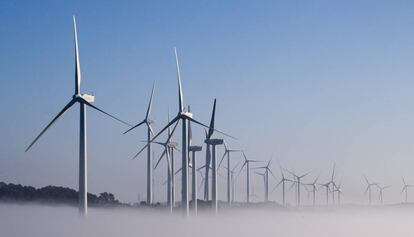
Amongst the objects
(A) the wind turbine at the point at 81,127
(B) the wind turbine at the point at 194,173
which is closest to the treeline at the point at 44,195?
(B) the wind turbine at the point at 194,173

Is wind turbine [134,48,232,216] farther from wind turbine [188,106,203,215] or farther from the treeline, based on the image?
the treeline

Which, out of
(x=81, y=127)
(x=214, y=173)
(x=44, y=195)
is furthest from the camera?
(x=44, y=195)

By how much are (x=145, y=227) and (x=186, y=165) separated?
17.4 metres

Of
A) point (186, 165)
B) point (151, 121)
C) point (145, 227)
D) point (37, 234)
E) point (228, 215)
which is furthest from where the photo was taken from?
point (228, 215)

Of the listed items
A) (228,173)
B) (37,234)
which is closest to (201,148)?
(228,173)

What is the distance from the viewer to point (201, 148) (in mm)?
128500

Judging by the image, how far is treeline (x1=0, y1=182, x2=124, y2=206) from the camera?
7008 inches

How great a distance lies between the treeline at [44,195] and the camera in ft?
584

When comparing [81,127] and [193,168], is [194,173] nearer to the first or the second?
[193,168]

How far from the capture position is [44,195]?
18400cm

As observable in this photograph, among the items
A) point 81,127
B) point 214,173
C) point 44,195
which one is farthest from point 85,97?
point 44,195

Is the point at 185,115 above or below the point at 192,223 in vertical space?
above

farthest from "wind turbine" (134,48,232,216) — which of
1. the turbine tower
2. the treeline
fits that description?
the treeline

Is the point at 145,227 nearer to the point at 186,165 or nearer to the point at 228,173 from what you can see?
the point at 186,165
